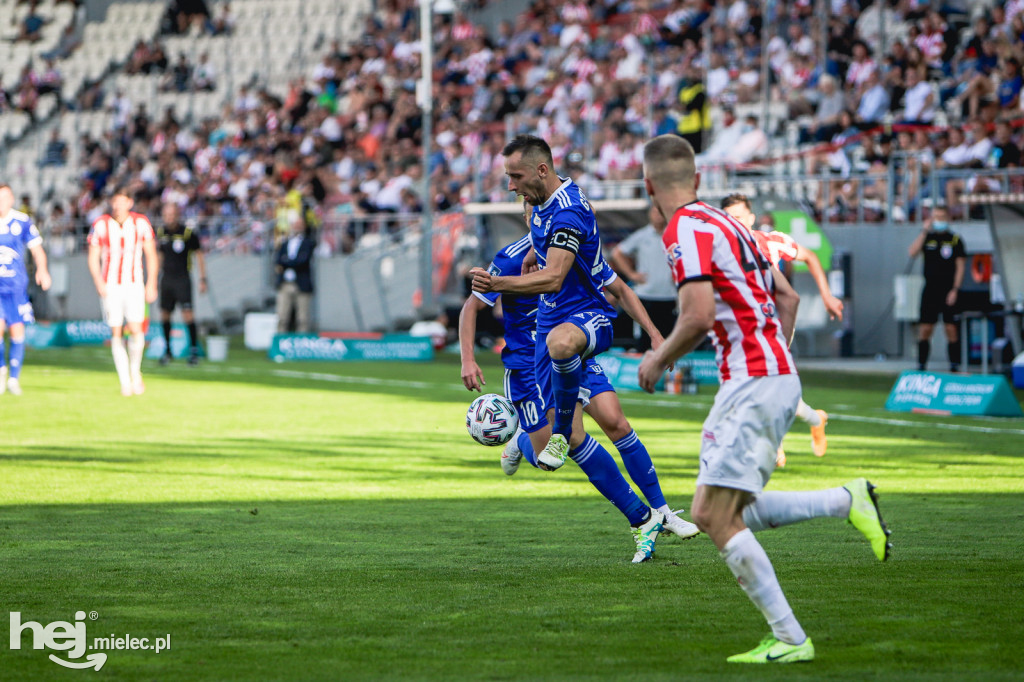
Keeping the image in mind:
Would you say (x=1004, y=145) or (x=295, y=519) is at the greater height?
(x=1004, y=145)

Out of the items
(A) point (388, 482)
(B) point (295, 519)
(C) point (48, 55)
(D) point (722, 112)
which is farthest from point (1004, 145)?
(C) point (48, 55)

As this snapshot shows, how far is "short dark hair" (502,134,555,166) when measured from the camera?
22.9 feet

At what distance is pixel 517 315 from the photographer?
25.1 ft

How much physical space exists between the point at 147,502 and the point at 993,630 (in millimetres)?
5631

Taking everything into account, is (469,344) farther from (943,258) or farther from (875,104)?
(875,104)

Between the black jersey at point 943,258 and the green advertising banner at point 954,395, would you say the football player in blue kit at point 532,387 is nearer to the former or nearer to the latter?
the green advertising banner at point 954,395

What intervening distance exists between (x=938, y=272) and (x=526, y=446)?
40.5 ft

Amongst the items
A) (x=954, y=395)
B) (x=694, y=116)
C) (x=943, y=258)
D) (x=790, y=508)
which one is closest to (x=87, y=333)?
(x=694, y=116)

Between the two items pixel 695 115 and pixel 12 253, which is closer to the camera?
pixel 12 253

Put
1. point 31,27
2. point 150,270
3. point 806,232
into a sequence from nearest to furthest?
point 150,270 → point 806,232 → point 31,27

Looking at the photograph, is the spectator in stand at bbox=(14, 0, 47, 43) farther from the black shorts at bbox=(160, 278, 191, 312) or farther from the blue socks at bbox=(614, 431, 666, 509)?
the blue socks at bbox=(614, 431, 666, 509)

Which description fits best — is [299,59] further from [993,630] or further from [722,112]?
[993,630]

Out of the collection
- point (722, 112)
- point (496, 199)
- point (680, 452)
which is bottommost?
point (680, 452)

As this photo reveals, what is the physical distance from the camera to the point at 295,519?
8375 mm
